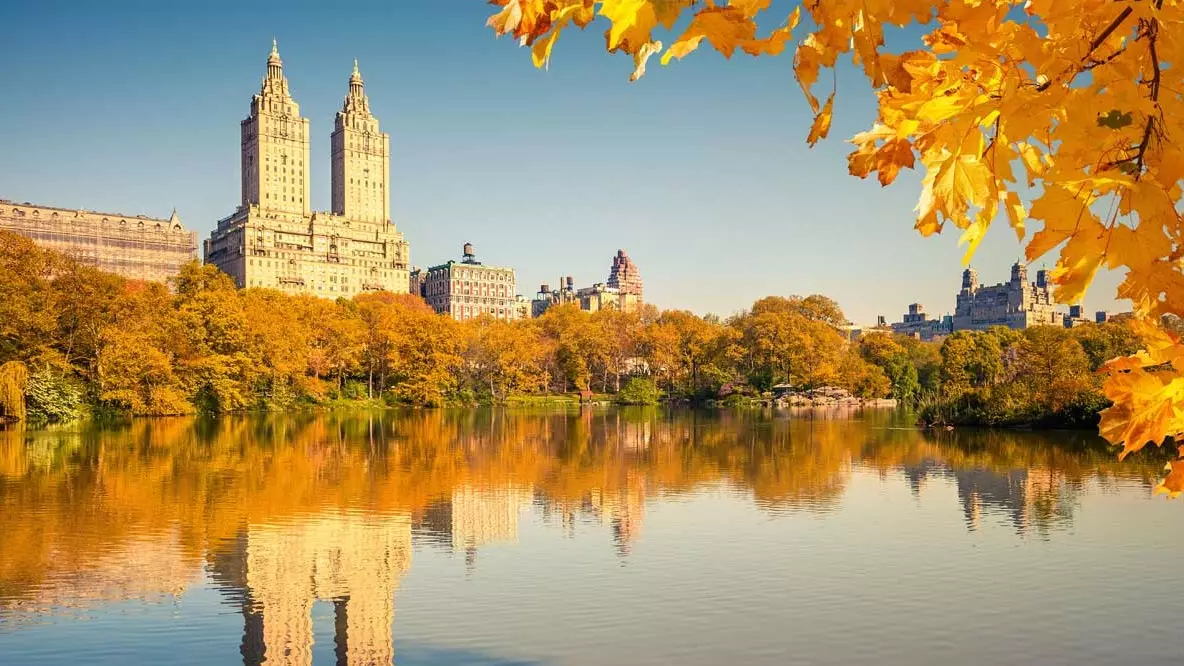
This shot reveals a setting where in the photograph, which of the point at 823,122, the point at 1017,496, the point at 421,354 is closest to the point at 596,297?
the point at 421,354

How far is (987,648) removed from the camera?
8.62 m

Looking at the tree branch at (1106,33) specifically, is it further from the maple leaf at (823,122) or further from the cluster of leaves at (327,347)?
the cluster of leaves at (327,347)

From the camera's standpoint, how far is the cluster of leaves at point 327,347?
38.2m

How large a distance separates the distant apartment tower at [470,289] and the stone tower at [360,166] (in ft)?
43.5

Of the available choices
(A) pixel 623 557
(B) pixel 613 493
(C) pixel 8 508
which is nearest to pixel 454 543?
(A) pixel 623 557

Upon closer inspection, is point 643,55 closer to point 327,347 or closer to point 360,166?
point 327,347

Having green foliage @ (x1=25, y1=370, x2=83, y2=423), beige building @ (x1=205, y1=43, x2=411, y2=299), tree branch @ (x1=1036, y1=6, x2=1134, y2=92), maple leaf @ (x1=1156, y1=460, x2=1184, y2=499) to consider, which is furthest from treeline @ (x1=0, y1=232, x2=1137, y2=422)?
beige building @ (x1=205, y1=43, x2=411, y2=299)

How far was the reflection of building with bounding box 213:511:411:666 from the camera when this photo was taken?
340 inches

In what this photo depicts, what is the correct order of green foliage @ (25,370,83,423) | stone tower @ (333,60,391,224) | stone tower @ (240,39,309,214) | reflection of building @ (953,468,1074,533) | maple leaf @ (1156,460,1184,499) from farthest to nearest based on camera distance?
1. stone tower @ (333,60,391,224)
2. stone tower @ (240,39,309,214)
3. green foliage @ (25,370,83,423)
4. reflection of building @ (953,468,1074,533)
5. maple leaf @ (1156,460,1184,499)

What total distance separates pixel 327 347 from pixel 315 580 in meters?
49.9

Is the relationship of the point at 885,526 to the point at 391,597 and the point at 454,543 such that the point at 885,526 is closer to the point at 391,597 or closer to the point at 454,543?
the point at 454,543

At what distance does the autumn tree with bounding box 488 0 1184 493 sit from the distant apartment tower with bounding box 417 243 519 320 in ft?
439

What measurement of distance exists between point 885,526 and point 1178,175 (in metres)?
13.7

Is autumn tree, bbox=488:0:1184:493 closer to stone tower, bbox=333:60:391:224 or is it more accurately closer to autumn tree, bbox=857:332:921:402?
autumn tree, bbox=857:332:921:402
